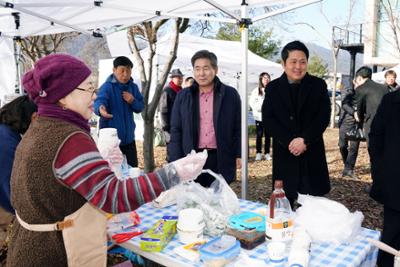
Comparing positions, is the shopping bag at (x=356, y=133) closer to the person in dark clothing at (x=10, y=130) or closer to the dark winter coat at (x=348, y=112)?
the dark winter coat at (x=348, y=112)

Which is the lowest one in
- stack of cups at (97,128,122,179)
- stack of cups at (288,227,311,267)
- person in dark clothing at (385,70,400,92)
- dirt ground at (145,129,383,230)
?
dirt ground at (145,129,383,230)

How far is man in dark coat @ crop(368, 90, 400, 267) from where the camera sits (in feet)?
7.09

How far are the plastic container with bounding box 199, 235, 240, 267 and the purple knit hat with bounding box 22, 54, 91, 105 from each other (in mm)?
827

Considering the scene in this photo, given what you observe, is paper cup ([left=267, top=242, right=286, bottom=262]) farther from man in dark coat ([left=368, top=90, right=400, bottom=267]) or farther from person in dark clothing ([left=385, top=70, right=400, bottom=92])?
person in dark clothing ([left=385, top=70, right=400, bottom=92])

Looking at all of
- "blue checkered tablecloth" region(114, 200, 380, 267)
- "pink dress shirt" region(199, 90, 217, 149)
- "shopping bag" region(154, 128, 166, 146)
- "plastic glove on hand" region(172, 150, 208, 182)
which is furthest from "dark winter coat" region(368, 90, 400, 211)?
"shopping bag" region(154, 128, 166, 146)

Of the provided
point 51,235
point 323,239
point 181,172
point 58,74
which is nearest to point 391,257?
point 323,239

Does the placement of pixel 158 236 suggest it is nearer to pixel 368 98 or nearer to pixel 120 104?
pixel 120 104

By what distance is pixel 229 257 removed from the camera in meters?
1.42

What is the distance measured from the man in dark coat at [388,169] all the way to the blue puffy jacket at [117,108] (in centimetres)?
252

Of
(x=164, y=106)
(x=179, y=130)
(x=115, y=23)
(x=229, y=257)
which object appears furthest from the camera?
(x=164, y=106)

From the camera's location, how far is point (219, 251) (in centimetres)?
142

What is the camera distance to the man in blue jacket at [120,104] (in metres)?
3.79

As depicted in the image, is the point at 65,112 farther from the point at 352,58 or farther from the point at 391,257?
the point at 352,58

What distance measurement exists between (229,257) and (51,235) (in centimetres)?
69
